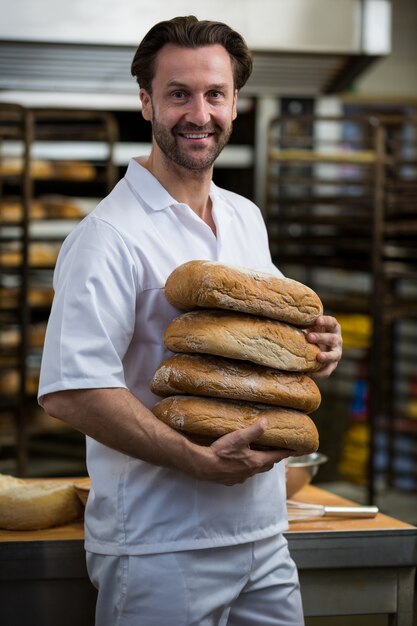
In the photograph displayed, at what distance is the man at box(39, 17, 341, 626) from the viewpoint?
5.47ft

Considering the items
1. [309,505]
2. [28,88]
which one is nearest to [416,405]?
[28,88]

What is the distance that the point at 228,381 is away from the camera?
5.47 feet

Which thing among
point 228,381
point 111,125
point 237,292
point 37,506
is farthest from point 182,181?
point 111,125

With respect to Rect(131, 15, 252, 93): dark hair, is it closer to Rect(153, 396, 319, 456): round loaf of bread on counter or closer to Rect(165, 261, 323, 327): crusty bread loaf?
Rect(165, 261, 323, 327): crusty bread loaf

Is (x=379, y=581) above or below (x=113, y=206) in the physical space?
below

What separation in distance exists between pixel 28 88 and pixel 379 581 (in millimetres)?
3265

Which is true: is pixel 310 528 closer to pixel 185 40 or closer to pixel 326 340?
pixel 326 340

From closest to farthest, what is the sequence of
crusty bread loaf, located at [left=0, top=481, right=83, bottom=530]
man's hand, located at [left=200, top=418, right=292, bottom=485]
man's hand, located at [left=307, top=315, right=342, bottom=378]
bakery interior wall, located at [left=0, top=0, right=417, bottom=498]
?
1. man's hand, located at [left=200, top=418, right=292, bottom=485]
2. man's hand, located at [left=307, top=315, right=342, bottom=378]
3. crusty bread loaf, located at [left=0, top=481, right=83, bottom=530]
4. bakery interior wall, located at [left=0, top=0, right=417, bottom=498]

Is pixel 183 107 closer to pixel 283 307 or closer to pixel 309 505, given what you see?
pixel 283 307

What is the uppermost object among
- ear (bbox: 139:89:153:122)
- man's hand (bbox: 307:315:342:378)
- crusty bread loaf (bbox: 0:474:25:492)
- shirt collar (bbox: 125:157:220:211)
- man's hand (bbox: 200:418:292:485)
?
ear (bbox: 139:89:153:122)

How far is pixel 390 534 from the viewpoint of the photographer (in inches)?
81.1

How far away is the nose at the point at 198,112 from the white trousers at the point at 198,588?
740 millimetres

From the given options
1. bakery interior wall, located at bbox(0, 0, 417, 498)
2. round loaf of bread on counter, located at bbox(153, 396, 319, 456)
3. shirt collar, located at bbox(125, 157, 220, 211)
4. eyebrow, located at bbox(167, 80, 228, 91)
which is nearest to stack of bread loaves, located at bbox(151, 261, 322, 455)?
round loaf of bread on counter, located at bbox(153, 396, 319, 456)

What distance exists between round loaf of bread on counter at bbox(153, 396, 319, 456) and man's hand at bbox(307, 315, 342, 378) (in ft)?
0.42
